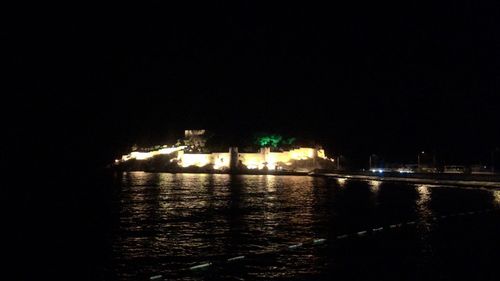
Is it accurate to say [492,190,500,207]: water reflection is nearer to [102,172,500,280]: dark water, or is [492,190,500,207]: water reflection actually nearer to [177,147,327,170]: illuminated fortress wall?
[102,172,500,280]: dark water

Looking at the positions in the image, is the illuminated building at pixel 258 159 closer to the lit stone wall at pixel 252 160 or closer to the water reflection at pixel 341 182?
the lit stone wall at pixel 252 160

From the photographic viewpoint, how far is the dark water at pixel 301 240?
14.7 meters

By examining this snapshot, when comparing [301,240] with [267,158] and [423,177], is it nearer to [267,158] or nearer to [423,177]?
[423,177]

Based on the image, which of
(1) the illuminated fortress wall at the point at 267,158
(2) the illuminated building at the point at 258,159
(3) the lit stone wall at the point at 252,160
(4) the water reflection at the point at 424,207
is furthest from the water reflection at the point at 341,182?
(3) the lit stone wall at the point at 252,160

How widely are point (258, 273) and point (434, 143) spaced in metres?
71.1

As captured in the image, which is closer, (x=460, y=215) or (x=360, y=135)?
(x=460, y=215)

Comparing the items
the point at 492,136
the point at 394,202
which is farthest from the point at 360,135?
the point at 394,202

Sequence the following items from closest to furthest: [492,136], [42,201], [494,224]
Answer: [494,224] → [42,201] → [492,136]

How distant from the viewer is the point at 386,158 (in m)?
85.8

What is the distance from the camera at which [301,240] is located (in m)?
19.4

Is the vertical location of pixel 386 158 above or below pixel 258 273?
above

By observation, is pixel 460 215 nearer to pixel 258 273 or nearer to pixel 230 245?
pixel 230 245

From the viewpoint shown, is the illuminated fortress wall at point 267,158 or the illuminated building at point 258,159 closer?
the illuminated building at point 258,159

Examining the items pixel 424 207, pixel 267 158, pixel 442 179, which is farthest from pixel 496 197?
pixel 267 158
